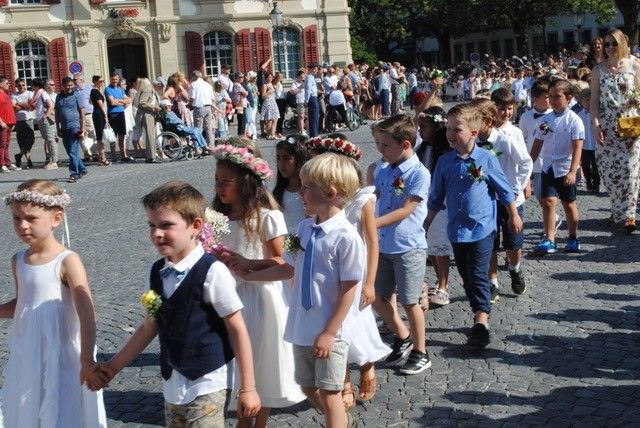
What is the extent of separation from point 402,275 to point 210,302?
2.40m

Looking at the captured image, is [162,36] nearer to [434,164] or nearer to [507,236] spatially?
[507,236]

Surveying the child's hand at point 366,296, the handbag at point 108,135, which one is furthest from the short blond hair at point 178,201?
the handbag at point 108,135

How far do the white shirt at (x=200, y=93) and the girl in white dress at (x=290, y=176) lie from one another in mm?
15775

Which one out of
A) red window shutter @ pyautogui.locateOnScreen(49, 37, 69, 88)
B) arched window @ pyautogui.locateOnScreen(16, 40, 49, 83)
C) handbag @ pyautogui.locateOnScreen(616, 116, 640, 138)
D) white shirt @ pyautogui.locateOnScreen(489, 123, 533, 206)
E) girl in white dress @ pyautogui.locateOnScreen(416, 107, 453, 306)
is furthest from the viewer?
arched window @ pyautogui.locateOnScreen(16, 40, 49, 83)

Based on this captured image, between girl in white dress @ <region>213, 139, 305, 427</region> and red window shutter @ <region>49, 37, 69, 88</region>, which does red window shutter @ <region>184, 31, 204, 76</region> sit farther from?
girl in white dress @ <region>213, 139, 305, 427</region>

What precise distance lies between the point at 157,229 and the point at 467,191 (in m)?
2.93

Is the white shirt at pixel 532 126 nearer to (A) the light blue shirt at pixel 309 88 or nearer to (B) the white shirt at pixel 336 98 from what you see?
(A) the light blue shirt at pixel 309 88

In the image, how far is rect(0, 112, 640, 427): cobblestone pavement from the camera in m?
5.56

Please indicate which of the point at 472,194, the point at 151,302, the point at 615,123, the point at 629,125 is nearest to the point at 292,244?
the point at 151,302

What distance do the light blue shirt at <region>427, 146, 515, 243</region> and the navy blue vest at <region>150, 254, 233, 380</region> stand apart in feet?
9.11

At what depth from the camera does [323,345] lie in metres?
4.67

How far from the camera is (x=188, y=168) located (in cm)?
1916

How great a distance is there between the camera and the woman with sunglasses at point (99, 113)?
20344mm

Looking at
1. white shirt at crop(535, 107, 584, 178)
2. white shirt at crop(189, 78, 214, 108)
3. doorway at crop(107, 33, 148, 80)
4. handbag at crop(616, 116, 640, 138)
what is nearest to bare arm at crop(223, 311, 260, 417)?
white shirt at crop(535, 107, 584, 178)
